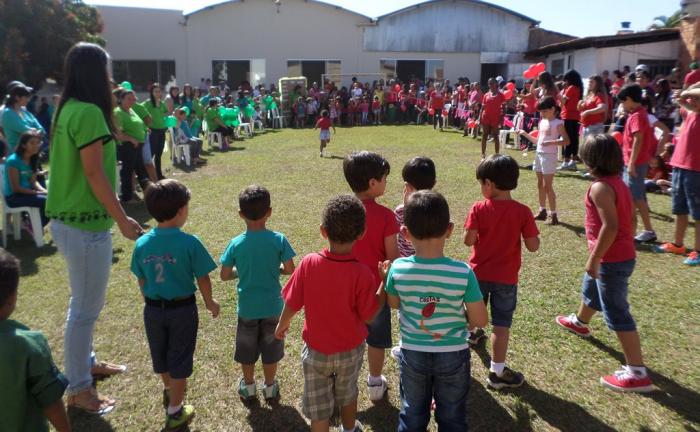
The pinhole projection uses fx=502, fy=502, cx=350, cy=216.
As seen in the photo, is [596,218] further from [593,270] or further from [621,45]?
[621,45]

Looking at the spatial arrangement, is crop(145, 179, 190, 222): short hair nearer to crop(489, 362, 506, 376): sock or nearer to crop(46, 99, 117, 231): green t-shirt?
crop(46, 99, 117, 231): green t-shirt

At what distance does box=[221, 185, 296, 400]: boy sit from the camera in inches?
113

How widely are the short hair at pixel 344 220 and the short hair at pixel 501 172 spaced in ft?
3.49

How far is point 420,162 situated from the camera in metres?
3.26

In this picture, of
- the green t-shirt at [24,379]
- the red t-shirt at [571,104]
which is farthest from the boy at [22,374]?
the red t-shirt at [571,104]

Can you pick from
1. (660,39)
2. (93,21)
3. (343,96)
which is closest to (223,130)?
(343,96)

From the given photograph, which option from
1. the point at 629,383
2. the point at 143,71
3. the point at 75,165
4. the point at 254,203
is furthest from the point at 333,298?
the point at 143,71

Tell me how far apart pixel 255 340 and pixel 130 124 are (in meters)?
5.88

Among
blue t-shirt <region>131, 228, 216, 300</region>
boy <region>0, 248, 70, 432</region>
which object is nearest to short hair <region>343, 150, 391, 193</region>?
blue t-shirt <region>131, 228, 216, 300</region>

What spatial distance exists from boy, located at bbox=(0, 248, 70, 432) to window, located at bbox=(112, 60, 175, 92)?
25514mm

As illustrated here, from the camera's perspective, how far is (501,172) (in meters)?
3.04

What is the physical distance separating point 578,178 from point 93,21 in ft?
67.9

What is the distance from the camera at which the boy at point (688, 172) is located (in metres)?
5.11

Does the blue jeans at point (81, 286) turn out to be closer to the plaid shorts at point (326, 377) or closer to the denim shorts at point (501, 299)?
the plaid shorts at point (326, 377)
